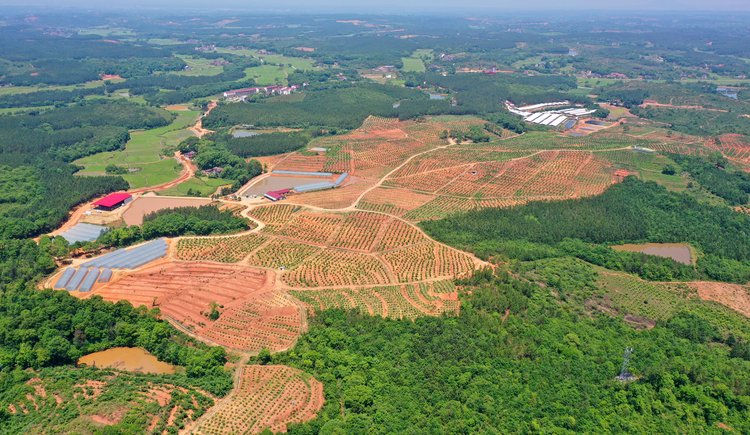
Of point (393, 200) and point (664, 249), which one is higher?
point (393, 200)

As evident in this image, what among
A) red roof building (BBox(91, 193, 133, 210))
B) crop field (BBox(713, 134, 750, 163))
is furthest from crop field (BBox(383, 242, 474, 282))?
crop field (BBox(713, 134, 750, 163))

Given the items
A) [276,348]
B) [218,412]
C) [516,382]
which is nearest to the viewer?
[218,412]

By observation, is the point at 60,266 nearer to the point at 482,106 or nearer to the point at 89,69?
the point at 482,106

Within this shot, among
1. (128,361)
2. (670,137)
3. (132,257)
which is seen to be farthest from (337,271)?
(670,137)

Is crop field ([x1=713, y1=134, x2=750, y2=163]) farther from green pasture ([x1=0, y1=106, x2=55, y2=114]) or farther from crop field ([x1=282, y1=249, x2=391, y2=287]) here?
green pasture ([x1=0, y1=106, x2=55, y2=114])

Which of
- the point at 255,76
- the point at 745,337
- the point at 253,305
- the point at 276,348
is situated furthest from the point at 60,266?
the point at 255,76

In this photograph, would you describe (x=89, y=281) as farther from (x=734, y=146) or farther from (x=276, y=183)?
(x=734, y=146)
